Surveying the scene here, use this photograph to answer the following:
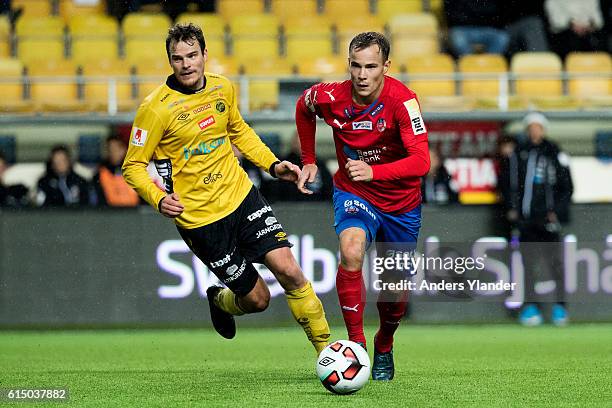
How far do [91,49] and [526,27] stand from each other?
20.1 ft

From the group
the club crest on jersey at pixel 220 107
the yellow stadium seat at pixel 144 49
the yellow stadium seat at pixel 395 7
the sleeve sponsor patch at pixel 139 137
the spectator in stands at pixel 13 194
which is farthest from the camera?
the yellow stadium seat at pixel 395 7

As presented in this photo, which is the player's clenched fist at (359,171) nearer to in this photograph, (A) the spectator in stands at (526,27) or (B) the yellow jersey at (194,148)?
(B) the yellow jersey at (194,148)

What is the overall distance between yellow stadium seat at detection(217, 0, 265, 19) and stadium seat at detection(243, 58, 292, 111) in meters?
1.68

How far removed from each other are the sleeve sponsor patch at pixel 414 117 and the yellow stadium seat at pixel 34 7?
11623 mm

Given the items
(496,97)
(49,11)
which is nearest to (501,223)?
(496,97)

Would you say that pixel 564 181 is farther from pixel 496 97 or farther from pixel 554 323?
pixel 496 97

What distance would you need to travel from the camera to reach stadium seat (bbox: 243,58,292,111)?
14.7m

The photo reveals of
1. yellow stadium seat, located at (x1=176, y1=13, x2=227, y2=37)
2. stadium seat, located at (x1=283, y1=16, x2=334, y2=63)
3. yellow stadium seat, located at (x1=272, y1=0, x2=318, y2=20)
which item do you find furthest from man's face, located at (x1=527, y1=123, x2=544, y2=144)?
yellow stadium seat, located at (x1=272, y1=0, x2=318, y2=20)

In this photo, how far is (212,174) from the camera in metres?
6.94

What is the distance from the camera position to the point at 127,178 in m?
6.81

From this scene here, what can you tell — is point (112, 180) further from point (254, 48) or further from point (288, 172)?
point (288, 172)

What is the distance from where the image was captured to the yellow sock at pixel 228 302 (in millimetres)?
Answer: 7450

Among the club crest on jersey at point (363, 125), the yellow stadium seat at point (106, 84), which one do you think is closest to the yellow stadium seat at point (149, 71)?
the yellow stadium seat at point (106, 84)

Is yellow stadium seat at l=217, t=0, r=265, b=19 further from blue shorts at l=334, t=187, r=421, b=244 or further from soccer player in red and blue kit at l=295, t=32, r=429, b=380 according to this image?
blue shorts at l=334, t=187, r=421, b=244
